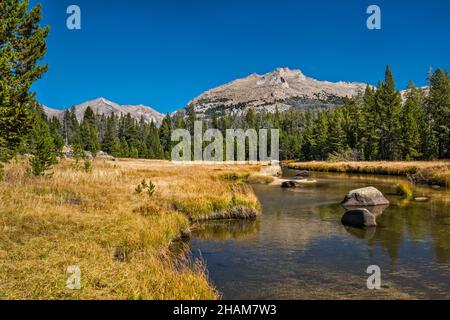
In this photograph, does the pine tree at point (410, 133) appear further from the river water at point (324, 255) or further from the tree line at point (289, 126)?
the river water at point (324, 255)

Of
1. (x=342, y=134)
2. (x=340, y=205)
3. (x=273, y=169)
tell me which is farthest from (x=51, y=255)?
(x=342, y=134)

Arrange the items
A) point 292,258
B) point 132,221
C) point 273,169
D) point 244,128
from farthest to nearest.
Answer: point 244,128
point 273,169
point 132,221
point 292,258

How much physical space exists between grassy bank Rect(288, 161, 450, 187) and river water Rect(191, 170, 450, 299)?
708 inches

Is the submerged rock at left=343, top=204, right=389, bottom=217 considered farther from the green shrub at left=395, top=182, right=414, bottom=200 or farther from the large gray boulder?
the green shrub at left=395, top=182, right=414, bottom=200

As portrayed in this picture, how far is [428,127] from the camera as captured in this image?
7850cm

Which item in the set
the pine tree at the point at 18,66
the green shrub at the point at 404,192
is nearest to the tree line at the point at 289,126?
the pine tree at the point at 18,66

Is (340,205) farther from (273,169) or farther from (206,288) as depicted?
(273,169)

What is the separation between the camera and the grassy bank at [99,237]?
833 centimetres

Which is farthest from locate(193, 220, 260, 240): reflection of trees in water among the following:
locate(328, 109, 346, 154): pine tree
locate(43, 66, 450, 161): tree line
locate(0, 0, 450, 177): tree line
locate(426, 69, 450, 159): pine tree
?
locate(328, 109, 346, 154): pine tree

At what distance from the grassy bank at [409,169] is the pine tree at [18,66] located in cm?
3977
